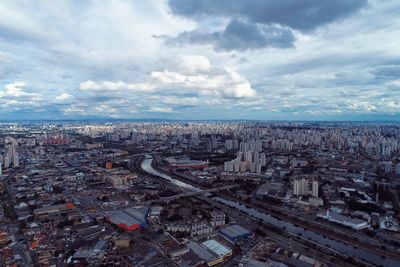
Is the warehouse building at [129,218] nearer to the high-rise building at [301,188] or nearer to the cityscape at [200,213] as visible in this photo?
the cityscape at [200,213]

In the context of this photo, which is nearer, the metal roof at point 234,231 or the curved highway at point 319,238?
the curved highway at point 319,238

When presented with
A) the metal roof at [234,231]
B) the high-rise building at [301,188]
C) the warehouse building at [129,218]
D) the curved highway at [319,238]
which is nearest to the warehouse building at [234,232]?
the metal roof at [234,231]

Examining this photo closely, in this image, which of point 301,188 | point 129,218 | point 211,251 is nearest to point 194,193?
point 129,218

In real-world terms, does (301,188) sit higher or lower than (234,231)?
higher

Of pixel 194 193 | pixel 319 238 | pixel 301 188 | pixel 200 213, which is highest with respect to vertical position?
pixel 301 188

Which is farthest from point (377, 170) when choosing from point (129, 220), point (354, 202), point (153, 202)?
point (129, 220)

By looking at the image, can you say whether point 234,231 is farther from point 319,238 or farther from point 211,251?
point 319,238

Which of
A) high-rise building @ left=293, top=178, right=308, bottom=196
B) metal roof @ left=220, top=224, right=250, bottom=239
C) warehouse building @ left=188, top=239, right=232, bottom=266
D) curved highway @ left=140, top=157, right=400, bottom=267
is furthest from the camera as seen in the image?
high-rise building @ left=293, top=178, right=308, bottom=196

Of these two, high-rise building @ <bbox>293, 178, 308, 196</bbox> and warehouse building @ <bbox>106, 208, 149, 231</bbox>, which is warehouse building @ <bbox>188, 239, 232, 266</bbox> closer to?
warehouse building @ <bbox>106, 208, 149, 231</bbox>

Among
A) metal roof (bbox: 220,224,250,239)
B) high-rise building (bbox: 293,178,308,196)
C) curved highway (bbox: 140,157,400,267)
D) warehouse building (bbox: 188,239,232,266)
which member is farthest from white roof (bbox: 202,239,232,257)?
high-rise building (bbox: 293,178,308,196)

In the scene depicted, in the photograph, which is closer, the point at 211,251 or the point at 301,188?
the point at 211,251

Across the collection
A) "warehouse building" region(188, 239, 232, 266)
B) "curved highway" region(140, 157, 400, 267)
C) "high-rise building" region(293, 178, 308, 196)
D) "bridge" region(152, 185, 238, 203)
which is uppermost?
"high-rise building" region(293, 178, 308, 196)

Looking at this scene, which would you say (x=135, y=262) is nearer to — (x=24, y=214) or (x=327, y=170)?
(x=24, y=214)
